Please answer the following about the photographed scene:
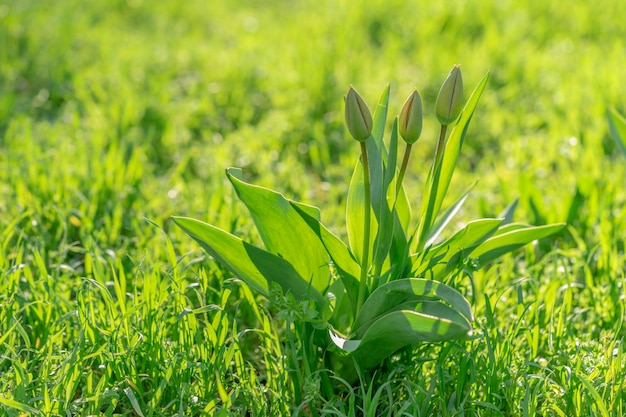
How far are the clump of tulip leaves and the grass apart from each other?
0.12 m

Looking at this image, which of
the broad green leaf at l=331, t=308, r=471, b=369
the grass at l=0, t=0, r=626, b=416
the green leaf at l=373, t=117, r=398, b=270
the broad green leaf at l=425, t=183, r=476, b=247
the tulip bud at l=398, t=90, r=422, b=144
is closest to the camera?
the broad green leaf at l=331, t=308, r=471, b=369

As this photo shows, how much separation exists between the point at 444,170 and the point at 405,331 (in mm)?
408

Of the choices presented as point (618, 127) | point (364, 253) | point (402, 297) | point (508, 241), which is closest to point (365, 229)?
point (364, 253)

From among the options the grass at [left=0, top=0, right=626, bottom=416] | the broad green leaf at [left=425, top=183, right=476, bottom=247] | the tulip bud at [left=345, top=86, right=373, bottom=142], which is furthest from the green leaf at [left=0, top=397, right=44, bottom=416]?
the broad green leaf at [left=425, top=183, right=476, bottom=247]

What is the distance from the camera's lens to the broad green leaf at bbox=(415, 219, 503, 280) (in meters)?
1.72

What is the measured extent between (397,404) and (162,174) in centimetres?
172

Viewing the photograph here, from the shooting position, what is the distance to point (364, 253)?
5.38 feet

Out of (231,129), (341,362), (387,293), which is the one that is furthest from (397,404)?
(231,129)

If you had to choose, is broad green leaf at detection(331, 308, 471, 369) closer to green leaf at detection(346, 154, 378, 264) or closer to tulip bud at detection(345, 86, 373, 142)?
green leaf at detection(346, 154, 378, 264)

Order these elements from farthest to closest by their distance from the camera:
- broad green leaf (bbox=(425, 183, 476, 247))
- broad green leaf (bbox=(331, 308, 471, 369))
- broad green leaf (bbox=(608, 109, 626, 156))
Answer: broad green leaf (bbox=(608, 109, 626, 156)) < broad green leaf (bbox=(425, 183, 476, 247)) < broad green leaf (bbox=(331, 308, 471, 369))

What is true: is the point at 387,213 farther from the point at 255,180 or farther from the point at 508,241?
the point at 255,180

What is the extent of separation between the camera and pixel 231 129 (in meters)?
3.59

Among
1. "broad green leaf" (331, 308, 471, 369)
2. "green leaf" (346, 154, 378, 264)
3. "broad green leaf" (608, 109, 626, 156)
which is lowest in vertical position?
"broad green leaf" (331, 308, 471, 369)

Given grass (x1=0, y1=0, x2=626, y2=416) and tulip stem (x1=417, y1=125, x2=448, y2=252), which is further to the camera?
grass (x1=0, y1=0, x2=626, y2=416)
